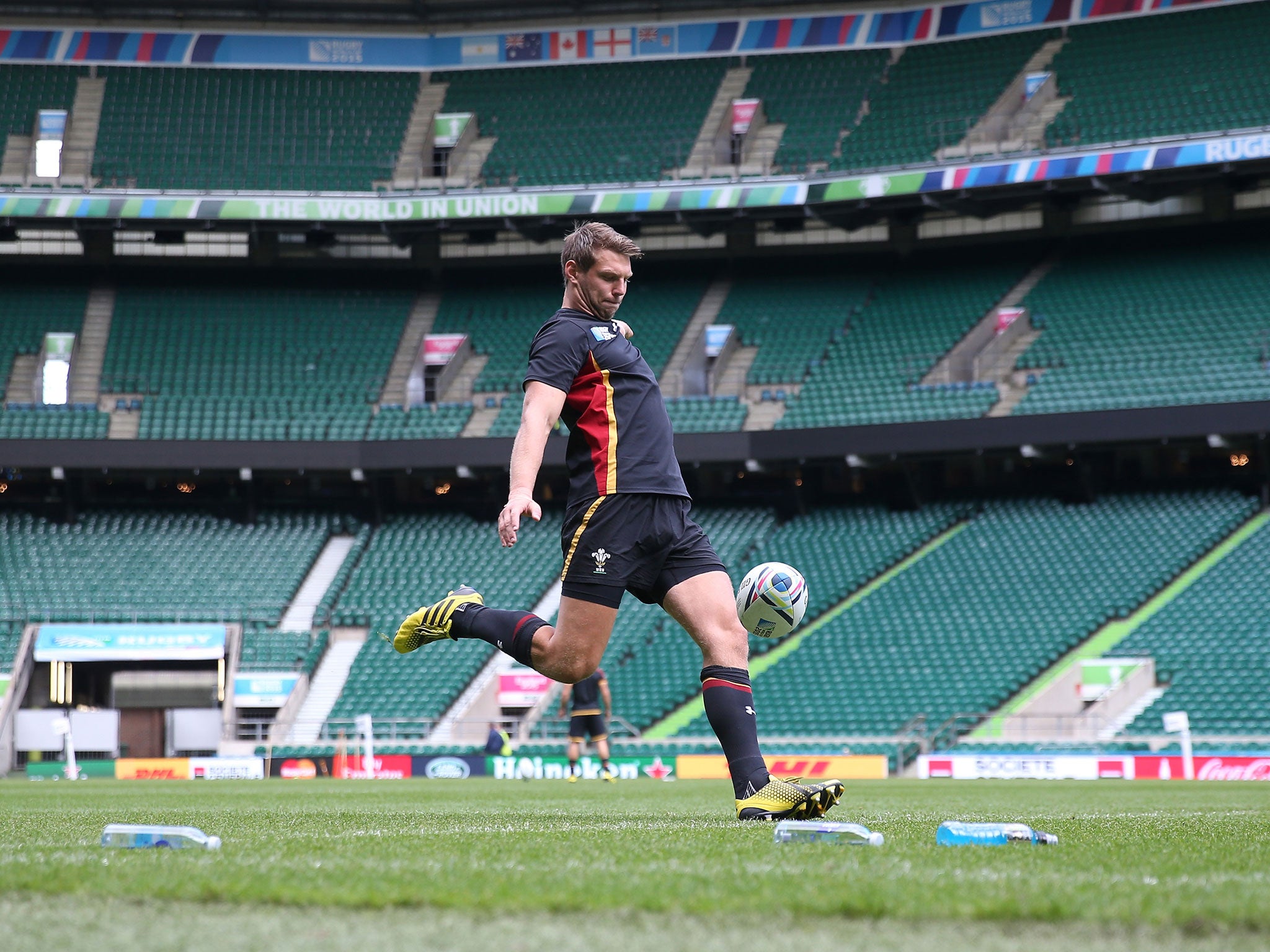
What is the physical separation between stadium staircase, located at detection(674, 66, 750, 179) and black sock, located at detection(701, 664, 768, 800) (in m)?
30.7

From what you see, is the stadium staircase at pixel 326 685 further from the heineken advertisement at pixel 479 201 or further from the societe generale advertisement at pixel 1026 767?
the societe generale advertisement at pixel 1026 767

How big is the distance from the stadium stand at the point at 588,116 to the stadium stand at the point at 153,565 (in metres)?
11.2

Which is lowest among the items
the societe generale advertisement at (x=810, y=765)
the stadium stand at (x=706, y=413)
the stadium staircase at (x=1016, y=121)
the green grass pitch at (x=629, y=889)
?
the green grass pitch at (x=629, y=889)

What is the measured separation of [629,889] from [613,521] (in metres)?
2.62

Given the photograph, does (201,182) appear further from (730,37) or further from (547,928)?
Result: (547,928)

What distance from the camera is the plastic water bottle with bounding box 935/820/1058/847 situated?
4906 millimetres

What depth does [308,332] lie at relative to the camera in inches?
1497

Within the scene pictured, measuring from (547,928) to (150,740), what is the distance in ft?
107

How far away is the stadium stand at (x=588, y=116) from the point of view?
3706cm

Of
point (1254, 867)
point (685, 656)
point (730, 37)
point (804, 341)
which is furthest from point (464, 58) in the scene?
point (1254, 867)

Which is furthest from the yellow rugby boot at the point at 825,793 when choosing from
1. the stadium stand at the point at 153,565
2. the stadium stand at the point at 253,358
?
the stadium stand at the point at 253,358

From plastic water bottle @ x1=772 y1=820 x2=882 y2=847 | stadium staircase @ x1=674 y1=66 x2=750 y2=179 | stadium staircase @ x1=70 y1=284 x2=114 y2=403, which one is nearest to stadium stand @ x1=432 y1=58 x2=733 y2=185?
stadium staircase @ x1=674 y1=66 x2=750 y2=179

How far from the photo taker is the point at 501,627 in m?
6.50

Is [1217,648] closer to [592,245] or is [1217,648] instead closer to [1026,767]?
[1026,767]
